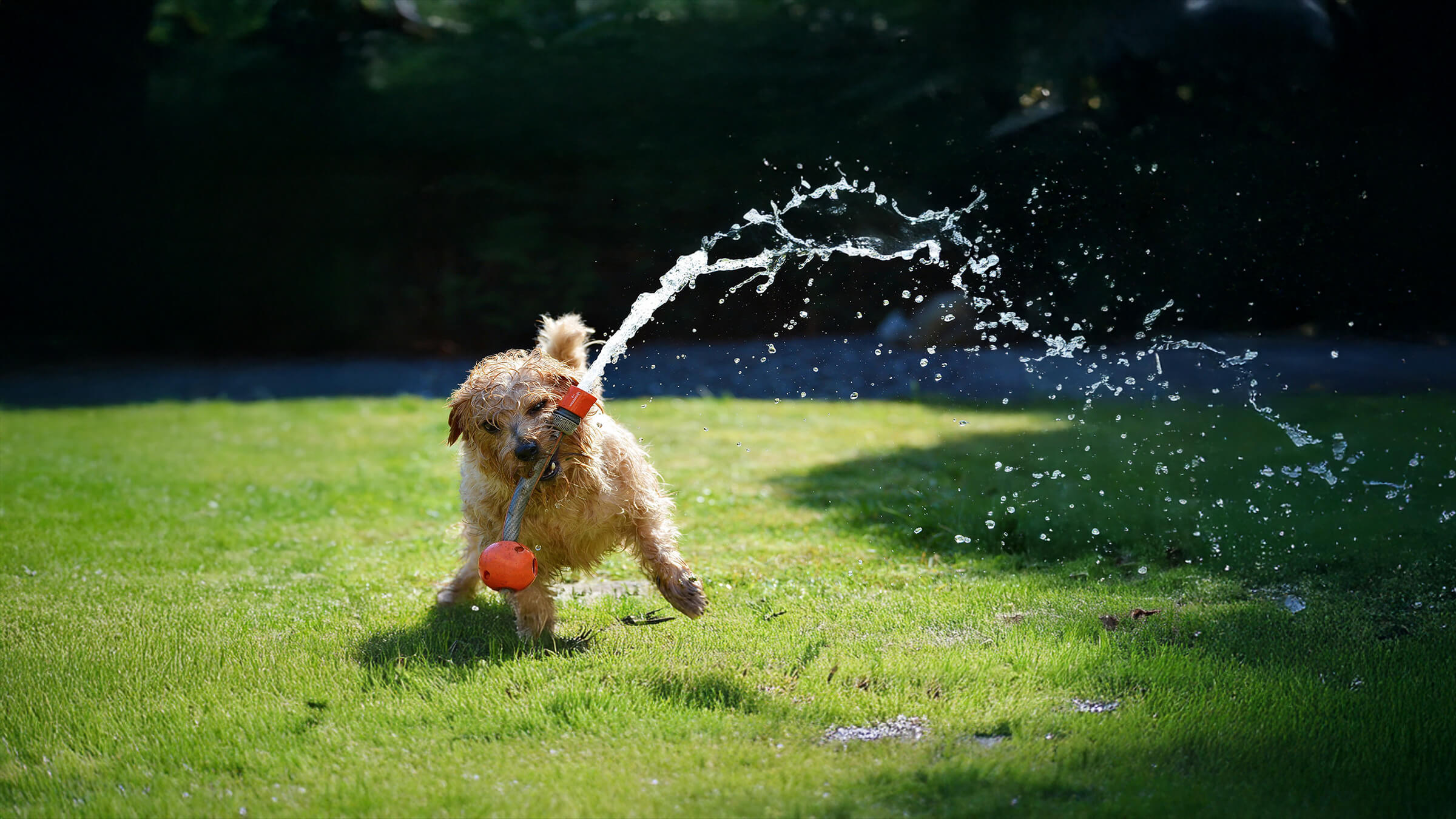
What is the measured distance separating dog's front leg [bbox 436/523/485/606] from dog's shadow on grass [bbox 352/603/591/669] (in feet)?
0.67

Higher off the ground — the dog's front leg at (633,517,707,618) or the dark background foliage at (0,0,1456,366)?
the dark background foliage at (0,0,1456,366)

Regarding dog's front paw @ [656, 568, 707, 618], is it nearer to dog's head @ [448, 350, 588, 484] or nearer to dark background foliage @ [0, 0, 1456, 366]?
dog's head @ [448, 350, 588, 484]

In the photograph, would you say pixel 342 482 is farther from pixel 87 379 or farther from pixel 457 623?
pixel 87 379

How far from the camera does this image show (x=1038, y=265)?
388 inches

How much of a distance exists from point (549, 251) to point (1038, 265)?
544 centimetres

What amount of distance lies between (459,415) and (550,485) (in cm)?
45

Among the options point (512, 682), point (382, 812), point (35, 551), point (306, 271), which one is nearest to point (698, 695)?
point (512, 682)

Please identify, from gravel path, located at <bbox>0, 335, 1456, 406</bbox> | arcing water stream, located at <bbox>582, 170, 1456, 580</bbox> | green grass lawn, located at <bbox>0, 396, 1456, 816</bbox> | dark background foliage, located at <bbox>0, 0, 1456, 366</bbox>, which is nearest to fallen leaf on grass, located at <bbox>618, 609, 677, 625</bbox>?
green grass lawn, located at <bbox>0, 396, 1456, 816</bbox>

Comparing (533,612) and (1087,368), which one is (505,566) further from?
(1087,368)

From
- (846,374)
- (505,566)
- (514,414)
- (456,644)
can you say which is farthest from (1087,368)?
(505,566)

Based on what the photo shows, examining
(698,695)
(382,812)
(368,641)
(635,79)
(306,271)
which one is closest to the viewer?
(382,812)

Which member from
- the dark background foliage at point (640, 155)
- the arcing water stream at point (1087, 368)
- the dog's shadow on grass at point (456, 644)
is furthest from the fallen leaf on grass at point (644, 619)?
the dark background foliage at point (640, 155)

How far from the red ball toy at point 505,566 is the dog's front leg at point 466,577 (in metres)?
0.78

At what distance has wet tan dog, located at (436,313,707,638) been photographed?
3.89 metres
